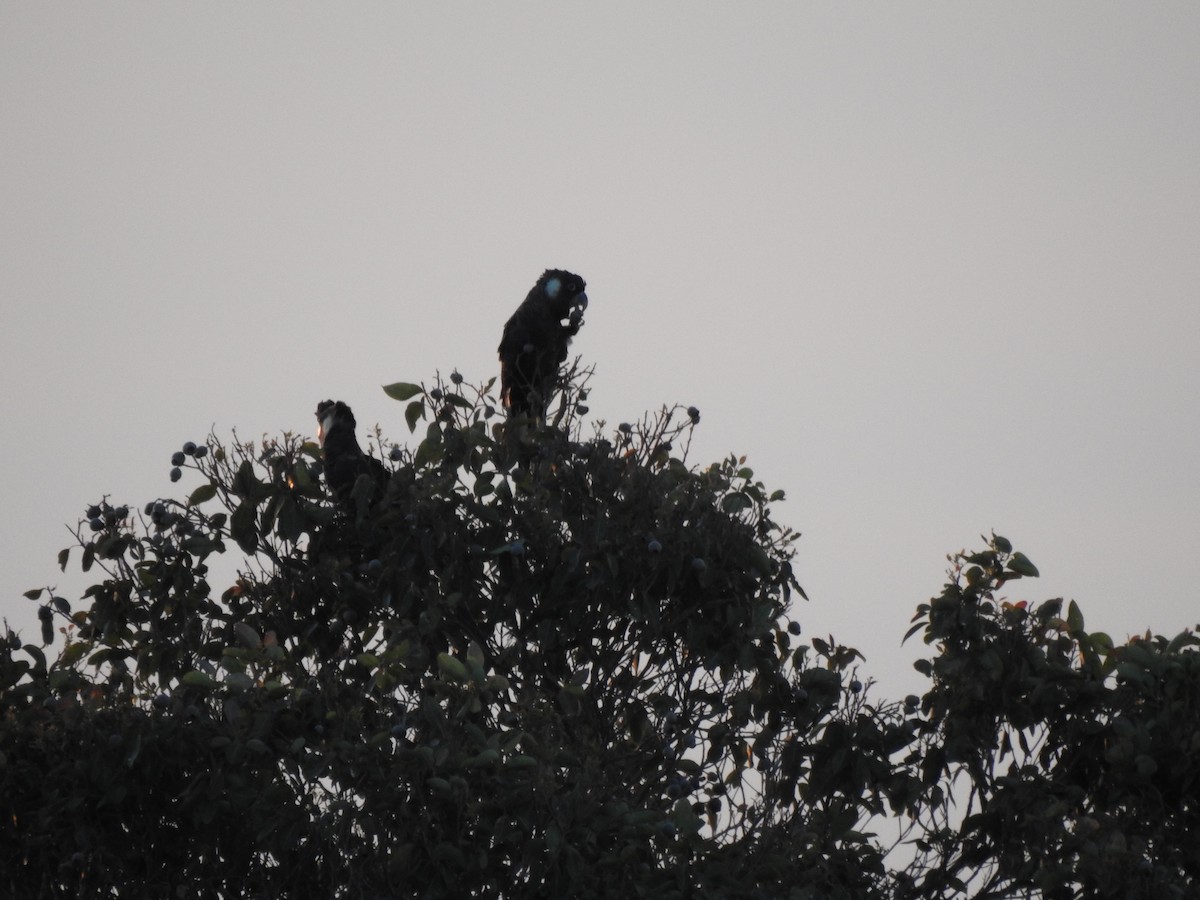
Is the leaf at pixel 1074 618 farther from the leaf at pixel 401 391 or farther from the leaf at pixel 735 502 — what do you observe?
the leaf at pixel 401 391

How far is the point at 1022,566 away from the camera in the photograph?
219 inches

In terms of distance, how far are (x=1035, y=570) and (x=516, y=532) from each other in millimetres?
2120

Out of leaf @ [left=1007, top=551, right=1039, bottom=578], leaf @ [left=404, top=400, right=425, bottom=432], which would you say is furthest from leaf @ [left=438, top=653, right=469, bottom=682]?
leaf @ [left=1007, top=551, right=1039, bottom=578]

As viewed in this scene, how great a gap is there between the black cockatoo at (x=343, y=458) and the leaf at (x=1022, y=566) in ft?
8.67

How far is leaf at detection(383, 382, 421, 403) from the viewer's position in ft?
19.7

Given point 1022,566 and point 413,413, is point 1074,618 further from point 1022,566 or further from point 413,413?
point 413,413

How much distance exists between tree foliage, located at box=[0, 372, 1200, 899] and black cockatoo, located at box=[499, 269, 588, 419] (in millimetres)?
1188

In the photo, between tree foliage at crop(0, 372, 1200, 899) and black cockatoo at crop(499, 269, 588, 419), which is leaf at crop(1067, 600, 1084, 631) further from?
black cockatoo at crop(499, 269, 588, 419)

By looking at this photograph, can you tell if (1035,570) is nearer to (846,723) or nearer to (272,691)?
(846,723)

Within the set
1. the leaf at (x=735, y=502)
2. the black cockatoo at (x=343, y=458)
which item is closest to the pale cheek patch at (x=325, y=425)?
the black cockatoo at (x=343, y=458)

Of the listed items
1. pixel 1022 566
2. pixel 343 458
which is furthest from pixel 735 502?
pixel 343 458

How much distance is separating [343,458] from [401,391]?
1.02 meters

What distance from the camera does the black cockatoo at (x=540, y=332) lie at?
7492mm

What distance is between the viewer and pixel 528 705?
16.4 ft
